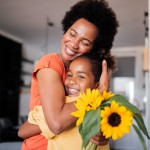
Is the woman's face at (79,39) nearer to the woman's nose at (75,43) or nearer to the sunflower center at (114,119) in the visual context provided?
the woman's nose at (75,43)

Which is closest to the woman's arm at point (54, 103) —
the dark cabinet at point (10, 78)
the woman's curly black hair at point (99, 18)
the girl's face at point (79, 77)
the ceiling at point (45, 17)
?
the girl's face at point (79, 77)

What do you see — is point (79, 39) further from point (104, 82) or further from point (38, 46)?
point (38, 46)

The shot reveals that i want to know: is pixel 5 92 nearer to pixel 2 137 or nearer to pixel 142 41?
pixel 2 137

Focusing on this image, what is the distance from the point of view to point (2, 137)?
16.5 ft

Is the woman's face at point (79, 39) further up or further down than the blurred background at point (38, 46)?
further down

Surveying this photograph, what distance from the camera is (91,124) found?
688 millimetres

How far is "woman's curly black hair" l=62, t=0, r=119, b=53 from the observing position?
3.77 feet

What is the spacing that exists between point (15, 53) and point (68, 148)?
6.01m

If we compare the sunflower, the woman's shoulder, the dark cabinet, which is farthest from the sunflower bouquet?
the dark cabinet

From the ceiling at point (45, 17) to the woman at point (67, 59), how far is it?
3.23 metres

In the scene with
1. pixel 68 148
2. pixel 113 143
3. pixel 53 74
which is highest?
pixel 53 74

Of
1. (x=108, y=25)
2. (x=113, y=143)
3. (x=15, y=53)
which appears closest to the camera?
(x=108, y=25)

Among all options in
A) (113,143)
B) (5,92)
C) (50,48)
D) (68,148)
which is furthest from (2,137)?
(68,148)

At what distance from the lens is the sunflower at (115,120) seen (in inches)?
26.1
